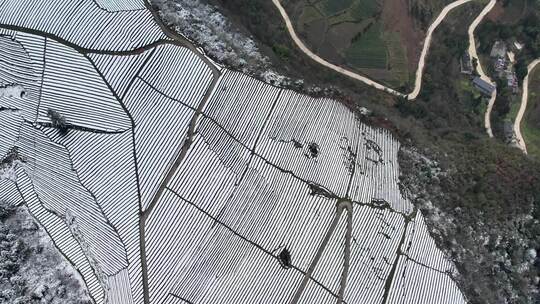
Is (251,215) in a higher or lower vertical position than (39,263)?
higher

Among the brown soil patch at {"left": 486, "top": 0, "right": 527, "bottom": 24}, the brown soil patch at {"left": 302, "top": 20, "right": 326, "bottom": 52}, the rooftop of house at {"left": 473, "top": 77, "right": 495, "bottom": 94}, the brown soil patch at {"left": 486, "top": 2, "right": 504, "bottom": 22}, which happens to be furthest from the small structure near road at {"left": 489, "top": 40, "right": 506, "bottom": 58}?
the brown soil patch at {"left": 302, "top": 20, "right": 326, "bottom": 52}

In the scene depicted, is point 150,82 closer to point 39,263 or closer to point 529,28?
point 39,263

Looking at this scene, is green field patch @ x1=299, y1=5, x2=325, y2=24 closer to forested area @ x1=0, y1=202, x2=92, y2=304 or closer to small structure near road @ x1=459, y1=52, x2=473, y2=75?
small structure near road @ x1=459, y1=52, x2=473, y2=75

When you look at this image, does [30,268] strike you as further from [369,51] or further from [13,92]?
[369,51]

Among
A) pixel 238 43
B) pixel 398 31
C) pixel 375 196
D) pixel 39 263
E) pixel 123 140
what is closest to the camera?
pixel 39 263

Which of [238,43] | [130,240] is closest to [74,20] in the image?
[238,43]

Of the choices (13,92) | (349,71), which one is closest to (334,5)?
(349,71)

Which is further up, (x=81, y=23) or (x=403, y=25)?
(x=403, y=25)

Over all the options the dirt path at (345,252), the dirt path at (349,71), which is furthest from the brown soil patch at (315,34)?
the dirt path at (345,252)
